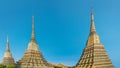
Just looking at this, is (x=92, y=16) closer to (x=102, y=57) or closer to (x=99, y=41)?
(x=99, y=41)

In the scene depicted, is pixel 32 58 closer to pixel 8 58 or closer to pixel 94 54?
pixel 8 58

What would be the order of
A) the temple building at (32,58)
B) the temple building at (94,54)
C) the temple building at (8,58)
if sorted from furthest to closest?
the temple building at (8,58)
the temple building at (32,58)
the temple building at (94,54)

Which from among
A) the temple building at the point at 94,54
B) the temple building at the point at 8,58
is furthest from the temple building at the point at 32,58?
the temple building at the point at 8,58

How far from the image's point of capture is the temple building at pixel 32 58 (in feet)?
203

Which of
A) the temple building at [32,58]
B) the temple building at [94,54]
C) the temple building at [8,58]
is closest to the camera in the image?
the temple building at [94,54]

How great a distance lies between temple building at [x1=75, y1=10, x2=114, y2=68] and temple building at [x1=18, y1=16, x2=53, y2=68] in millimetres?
9154

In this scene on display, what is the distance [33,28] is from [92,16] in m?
15.6

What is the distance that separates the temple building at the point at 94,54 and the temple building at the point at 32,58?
915 cm

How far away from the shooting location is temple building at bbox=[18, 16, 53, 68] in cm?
6203

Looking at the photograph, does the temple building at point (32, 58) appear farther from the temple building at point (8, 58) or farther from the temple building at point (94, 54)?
the temple building at point (8, 58)

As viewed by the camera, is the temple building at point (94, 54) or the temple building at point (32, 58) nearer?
the temple building at point (94, 54)

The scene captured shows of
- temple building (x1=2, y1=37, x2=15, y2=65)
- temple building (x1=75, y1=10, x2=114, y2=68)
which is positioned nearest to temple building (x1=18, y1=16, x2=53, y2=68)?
temple building (x1=75, y1=10, x2=114, y2=68)

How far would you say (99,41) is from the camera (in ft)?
188

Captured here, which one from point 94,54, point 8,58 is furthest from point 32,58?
point 94,54
